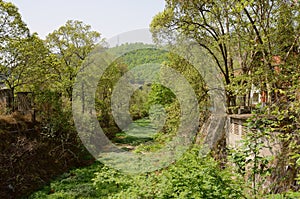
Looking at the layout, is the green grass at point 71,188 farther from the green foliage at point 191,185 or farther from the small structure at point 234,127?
the small structure at point 234,127

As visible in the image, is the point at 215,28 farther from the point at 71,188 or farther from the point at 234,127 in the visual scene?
the point at 71,188

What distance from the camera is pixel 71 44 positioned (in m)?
15.5

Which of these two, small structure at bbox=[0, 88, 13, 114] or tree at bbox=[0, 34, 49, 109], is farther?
small structure at bbox=[0, 88, 13, 114]

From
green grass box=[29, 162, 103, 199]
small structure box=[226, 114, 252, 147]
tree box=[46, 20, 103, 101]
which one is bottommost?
green grass box=[29, 162, 103, 199]

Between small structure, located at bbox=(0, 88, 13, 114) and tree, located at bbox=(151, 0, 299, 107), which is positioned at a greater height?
tree, located at bbox=(151, 0, 299, 107)

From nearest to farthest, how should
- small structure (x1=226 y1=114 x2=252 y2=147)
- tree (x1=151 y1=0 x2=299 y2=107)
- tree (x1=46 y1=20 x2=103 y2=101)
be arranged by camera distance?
small structure (x1=226 y1=114 x2=252 y2=147) → tree (x1=151 y1=0 x2=299 y2=107) → tree (x1=46 y1=20 x2=103 y2=101)

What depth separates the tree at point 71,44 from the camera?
14.2m

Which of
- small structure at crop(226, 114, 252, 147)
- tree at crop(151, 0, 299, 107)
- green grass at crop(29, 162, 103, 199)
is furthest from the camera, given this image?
tree at crop(151, 0, 299, 107)

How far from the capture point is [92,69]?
596 inches

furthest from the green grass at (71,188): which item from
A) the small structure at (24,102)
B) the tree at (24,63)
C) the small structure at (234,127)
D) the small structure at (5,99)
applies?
the small structure at (234,127)

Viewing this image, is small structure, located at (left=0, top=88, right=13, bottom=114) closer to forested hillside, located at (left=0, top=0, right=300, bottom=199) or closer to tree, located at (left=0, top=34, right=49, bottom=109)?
forested hillside, located at (left=0, top=0, right=300, bottom=199)

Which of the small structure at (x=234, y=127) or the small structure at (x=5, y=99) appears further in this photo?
the small structure at (x=5, y=99)

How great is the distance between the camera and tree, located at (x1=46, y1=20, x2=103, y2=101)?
46.6 feet

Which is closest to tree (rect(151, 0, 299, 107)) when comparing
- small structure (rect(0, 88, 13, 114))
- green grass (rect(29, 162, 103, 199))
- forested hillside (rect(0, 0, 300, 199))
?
forested hillside (rect(0, 0, 300, 199))
